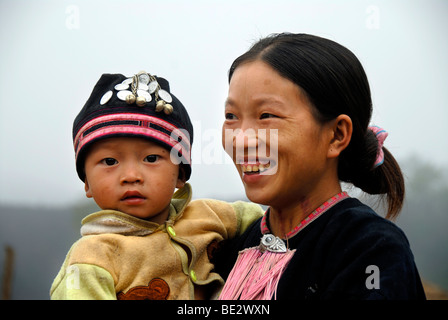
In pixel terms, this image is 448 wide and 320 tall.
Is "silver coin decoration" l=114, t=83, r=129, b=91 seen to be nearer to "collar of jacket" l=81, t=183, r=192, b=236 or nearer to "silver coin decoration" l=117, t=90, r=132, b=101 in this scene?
"silver coin decoration" l=117, t=90, r=132, b=101

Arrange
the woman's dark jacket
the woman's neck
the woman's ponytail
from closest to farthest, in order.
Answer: the woman's dark jacket → the woman's neck → the woman's ponytail

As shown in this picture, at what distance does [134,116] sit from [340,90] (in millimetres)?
911

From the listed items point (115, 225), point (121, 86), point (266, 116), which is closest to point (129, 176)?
point (115, 225)

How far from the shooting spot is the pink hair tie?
222 cm

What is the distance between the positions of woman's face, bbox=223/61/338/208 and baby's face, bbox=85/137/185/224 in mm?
376

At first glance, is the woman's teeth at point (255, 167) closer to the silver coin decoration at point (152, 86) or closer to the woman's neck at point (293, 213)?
the woman's neck at point (293, 213)

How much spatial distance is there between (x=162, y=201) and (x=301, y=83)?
0.82 metres

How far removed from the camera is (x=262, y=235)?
226 cm

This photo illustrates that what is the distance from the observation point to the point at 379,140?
88.4 inches

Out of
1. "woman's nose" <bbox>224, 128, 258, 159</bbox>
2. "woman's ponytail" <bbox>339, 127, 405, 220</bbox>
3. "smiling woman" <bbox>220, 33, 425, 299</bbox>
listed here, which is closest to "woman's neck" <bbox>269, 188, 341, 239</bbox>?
"smiling woman" <bbox>220, 33, 425, 299</bbox>

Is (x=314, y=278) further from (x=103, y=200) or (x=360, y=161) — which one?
(x=103, y=200)

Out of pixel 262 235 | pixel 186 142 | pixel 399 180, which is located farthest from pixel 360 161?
pixel 186 142

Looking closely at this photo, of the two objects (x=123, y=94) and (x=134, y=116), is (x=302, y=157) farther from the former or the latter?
(x=123, y=94)
